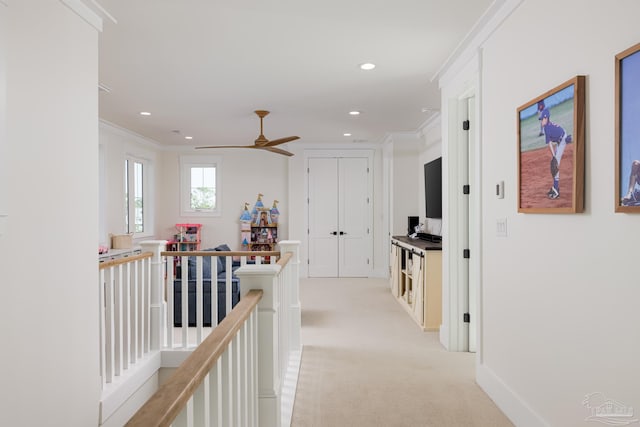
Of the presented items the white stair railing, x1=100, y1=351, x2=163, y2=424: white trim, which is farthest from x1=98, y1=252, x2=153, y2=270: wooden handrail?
x1=100, y1=351, x2=163, y2=424: white trim

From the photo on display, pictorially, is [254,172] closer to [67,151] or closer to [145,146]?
[145,146]

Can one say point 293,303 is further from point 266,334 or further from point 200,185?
point 200,185

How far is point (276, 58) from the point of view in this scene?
359cm

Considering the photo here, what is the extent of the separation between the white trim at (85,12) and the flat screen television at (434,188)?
3.81 metres

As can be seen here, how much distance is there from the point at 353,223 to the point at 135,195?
12.9ft

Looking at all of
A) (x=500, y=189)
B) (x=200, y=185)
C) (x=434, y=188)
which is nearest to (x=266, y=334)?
(x=500, y=189)


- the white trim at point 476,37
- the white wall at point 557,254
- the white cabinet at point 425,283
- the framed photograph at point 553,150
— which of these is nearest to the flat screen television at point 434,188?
the white cabinet at point 425,283

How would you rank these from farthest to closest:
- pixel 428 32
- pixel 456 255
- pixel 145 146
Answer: pixel 145 146 → pixel 456 255 → pixel 428 32

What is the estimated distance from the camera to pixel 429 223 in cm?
629

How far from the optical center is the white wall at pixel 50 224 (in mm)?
1990

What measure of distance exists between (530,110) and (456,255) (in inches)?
72.3

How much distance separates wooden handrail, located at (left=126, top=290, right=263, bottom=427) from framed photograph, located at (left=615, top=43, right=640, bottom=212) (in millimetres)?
1418

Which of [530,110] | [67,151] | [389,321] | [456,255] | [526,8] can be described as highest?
[526,8]

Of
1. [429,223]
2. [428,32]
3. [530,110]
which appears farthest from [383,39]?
[429,223]
